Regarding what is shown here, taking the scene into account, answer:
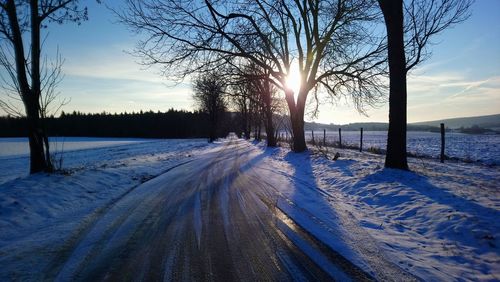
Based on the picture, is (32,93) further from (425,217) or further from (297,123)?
(297,123)

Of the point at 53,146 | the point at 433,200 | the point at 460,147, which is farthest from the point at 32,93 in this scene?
the point at 53,146

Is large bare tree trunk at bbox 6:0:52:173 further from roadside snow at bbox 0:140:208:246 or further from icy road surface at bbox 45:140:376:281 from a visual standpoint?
icy road surface at bbox 45:140:376:281

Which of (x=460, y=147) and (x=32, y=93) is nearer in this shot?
(x=32, y=93)

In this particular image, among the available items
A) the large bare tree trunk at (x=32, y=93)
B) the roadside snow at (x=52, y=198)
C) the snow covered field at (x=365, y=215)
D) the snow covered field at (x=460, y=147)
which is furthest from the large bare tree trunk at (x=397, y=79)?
the large bare tree trunk at (x=32, y=93)

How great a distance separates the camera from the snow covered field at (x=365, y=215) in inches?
174

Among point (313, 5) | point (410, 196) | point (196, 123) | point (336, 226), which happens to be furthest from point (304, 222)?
point (196, 123)

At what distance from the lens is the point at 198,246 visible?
485 cm

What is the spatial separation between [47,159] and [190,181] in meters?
4.79

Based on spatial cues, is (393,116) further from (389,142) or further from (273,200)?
(273,200)

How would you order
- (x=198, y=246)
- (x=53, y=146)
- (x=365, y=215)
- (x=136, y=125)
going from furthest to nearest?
(x=136, y=125) → (x=53, y=146) → (x=365, y=215) → (x=198, y=246)

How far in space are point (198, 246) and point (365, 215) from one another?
346cm

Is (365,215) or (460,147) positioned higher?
(365,215)

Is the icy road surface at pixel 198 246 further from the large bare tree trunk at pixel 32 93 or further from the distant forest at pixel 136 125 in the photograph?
the distant forest at pixel 136 125

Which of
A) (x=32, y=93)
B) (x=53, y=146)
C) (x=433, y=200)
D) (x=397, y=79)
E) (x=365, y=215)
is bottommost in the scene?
(x=53, y=146)
